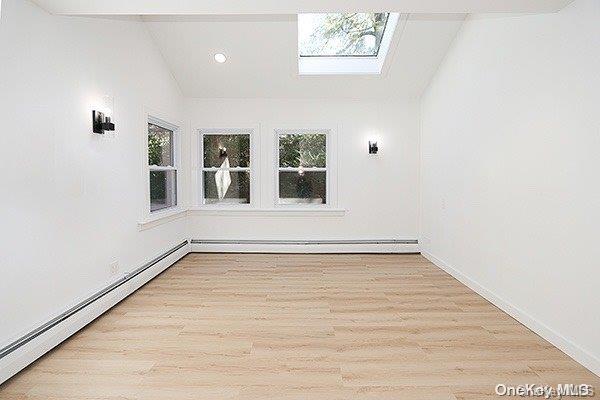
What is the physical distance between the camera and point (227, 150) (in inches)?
268

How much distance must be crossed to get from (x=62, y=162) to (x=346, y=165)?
4157 mm

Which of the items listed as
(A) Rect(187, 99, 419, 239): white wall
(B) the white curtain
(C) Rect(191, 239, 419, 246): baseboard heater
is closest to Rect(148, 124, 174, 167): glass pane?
(A) Rect(187, 99, 419, 239): white wall

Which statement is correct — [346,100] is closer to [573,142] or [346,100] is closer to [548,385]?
[573,142]

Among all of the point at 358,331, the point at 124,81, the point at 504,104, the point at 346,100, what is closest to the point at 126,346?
the point at 358,331

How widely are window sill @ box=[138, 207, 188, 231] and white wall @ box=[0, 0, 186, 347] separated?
143 mm

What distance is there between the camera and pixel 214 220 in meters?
6.74

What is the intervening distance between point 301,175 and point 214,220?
1.45m

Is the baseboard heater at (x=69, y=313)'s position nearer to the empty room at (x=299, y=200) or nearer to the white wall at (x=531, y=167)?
the empty room at (x=299, y=200)

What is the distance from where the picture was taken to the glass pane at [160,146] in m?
5.54

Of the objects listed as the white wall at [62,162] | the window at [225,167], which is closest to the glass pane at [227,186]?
the window at [225,167]

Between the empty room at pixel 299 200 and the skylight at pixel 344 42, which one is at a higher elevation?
the skylight at pixel 344 42

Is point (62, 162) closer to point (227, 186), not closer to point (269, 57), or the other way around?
point (269, 57)

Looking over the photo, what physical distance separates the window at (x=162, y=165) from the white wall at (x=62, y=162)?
27.1 inches

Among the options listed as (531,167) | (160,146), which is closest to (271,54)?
(160,146)
